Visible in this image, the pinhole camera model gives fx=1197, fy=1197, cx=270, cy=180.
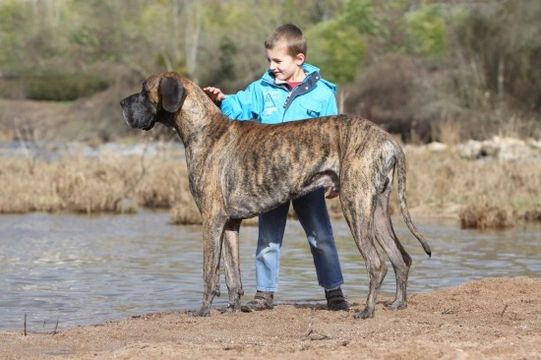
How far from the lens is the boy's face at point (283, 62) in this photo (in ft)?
30.2

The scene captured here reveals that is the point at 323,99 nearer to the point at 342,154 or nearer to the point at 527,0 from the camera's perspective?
the point at 342,154

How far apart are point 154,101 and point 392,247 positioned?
211 centimetres

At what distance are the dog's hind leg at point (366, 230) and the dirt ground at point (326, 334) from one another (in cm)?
20

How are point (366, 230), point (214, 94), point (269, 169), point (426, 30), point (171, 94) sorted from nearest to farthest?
point (366, 230)
point (269, 169)
point (171, 94)
point (214, 94)
point (426, 30)

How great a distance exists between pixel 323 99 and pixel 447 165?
1306cm

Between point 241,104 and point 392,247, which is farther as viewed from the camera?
point 241,104

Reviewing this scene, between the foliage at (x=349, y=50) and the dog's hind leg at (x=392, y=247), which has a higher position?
the foliage at (x=349, y=50)

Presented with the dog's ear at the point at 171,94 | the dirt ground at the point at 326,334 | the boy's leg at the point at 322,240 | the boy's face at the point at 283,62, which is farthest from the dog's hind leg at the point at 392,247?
the dog's ear at the point at 171,94

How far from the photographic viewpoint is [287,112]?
30.6 ft

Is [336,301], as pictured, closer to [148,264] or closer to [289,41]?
[289,41]

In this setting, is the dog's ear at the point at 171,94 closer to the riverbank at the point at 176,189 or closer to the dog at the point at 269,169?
the dog at the point at 269,169

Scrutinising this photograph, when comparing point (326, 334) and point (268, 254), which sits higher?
point (268, 254)

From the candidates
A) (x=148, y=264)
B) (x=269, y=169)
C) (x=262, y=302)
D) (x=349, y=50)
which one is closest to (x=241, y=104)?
(x=269, y=169)

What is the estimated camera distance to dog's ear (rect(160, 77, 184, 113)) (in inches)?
351
